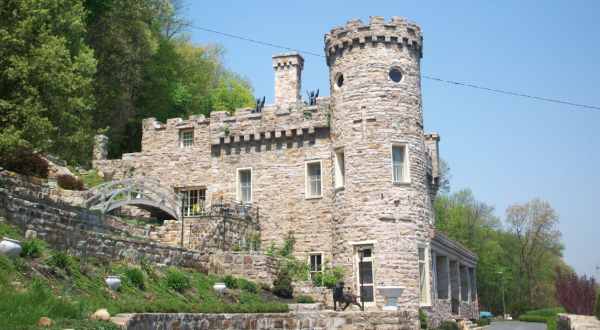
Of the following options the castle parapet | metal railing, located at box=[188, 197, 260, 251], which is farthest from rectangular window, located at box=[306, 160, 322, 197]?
metal railing, located at box=[188, 197, 260, 251]

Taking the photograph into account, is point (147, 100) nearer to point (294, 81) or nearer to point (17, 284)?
point (294, 81)

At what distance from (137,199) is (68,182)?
10.1 ft

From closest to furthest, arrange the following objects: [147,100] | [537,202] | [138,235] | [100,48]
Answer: [138,235]
[100,48]
[147,100]
[537,202]

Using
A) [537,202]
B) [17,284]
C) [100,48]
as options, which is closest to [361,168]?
[17,284]

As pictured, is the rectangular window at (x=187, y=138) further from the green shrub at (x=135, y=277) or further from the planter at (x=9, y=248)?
the planter at (x=9, y=248)

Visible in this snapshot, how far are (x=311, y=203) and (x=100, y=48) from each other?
52.0 ft

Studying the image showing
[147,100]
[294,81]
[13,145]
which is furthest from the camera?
[147,100]

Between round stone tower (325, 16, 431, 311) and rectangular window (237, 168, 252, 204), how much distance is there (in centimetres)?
450

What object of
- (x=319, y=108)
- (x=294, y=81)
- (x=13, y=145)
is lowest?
(x=13, y=145)

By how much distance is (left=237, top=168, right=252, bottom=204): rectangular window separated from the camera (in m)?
25.4

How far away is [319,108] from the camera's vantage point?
24469mm

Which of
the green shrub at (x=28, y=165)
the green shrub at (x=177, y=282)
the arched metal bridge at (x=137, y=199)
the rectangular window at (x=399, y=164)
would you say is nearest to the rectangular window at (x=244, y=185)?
the arched metal bridge at (x=137, y=199)

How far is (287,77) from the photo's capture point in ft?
91.5

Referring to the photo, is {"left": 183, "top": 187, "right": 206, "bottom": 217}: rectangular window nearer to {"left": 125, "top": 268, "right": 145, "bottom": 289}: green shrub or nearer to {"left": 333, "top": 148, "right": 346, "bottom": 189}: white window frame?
{"left": 333, "top": 148, "right": 346, "bottom": 189}: white window frame
